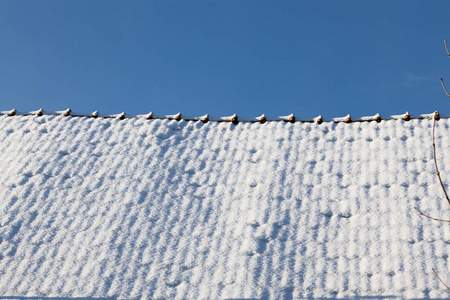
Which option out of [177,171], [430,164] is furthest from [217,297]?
[430,164]

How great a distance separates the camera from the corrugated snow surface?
13.2 ft

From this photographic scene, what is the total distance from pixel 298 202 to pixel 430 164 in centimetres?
151

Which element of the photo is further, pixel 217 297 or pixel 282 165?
pixel 282 165

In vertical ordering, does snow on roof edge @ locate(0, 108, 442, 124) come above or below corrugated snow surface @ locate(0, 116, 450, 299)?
above

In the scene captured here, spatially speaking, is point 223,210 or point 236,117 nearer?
point 223,210

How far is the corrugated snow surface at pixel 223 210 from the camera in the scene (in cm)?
402

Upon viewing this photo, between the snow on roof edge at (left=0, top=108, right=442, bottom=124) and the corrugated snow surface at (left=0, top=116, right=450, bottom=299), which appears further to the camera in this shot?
the snow on roof edge at (left=0, top=108, right=442, bottom=124)

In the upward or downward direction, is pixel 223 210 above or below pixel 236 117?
below

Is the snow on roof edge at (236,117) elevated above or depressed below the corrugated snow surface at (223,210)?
above

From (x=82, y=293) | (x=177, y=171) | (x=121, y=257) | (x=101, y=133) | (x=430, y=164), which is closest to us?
(x=82, y=293)

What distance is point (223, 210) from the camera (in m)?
4.71

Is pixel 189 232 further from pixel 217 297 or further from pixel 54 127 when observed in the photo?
pixel 54 127

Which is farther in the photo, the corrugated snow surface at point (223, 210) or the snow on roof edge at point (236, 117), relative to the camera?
the snow on roof edge at point (236, 117)

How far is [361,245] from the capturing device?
13.8ft
